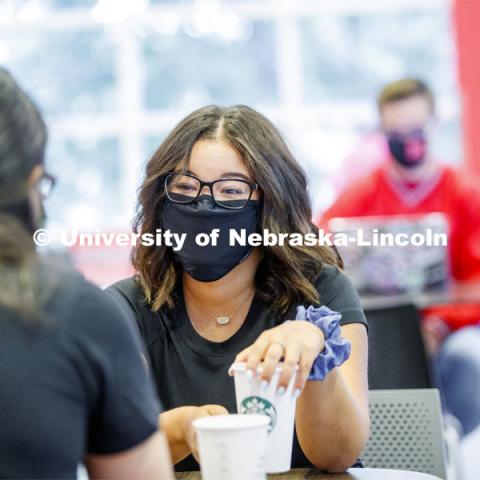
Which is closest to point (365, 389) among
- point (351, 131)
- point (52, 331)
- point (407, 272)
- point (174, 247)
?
point (174, 247)

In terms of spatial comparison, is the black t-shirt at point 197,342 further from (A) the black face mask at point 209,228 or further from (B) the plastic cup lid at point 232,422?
(B) the plastic cup lid at point 232,422

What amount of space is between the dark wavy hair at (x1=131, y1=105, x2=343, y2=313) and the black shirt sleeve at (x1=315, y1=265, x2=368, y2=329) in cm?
2

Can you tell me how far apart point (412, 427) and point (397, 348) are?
0.40 metres

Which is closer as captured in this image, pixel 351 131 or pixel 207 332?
pixel 207 332

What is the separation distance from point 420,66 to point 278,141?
187 inches

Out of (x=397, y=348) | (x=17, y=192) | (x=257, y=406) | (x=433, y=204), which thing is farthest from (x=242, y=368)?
(x=433, y=204)

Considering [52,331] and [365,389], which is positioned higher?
[52,331]

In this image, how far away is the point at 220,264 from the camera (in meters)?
1.71

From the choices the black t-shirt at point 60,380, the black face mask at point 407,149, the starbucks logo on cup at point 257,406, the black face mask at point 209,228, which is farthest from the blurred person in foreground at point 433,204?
the black t-shirt at point 60,380

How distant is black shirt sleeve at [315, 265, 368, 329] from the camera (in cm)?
163

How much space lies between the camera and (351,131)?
6.25 metres

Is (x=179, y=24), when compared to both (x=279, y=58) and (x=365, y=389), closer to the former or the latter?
(x=279, y=58)

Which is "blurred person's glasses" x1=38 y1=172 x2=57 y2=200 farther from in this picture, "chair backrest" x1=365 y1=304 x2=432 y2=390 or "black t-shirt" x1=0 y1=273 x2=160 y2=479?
"chair backrest" x1=365 y1=304 x2=432 y2=390
